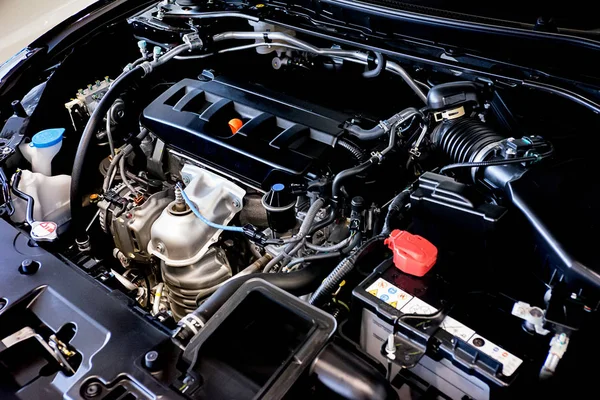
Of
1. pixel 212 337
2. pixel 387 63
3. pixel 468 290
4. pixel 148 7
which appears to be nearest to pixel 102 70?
pixel 148 7

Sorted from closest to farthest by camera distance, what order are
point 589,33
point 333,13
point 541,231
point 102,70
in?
1. point 541,231
2. point 589,33
3. point 333,13
4. point 102,70

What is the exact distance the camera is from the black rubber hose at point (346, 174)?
1.32 meters

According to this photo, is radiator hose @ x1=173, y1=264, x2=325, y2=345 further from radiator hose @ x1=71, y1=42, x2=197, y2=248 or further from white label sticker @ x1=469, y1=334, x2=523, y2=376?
radiator hose @ x1=71, y1=42, x2=197, y2=248

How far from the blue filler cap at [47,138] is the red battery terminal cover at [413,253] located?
1164 millimetres

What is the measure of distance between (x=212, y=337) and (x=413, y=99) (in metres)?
0.90

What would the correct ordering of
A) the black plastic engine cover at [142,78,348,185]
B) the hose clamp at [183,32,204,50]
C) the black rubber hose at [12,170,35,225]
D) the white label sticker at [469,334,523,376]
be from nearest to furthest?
the white label sticker at [469,334,523,376]
the black plastic engine cover at [142,78,348,185]
the black rubber hose at [12,170,35,225]
the hose clamp at [183,32,204,50]

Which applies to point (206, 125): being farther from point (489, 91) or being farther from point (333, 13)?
point (489, 91)

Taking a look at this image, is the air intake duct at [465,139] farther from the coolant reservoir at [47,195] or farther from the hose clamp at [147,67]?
the coolant reservoir at [47,195]

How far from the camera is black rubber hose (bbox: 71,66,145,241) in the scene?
5.59 ft

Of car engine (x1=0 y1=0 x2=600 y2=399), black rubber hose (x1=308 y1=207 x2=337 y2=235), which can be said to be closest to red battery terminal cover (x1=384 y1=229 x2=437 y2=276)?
car engine (x1=0 y1=0 x2=600 y2=399)

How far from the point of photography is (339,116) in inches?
60.4

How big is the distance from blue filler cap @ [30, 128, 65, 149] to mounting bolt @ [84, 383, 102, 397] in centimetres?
97

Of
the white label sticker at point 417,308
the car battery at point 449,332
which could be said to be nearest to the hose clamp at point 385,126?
the car battery at point 449,332

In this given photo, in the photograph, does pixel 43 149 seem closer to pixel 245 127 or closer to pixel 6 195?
pixel 6 195
